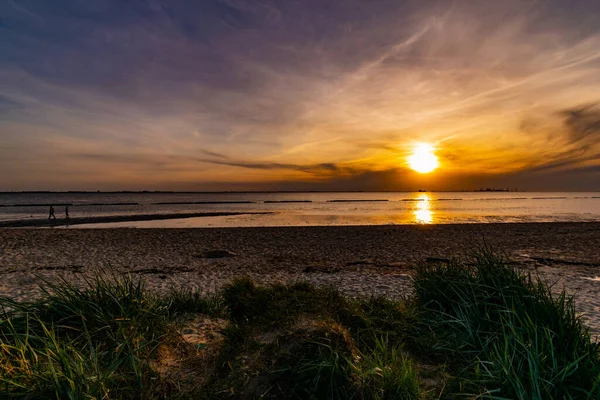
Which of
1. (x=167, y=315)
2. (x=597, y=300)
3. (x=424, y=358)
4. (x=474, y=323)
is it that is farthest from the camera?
(x=597, y=300)

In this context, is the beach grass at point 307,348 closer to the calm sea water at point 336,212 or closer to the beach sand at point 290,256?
the beach sand at point 290,256

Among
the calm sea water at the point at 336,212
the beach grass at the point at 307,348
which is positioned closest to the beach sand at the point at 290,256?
the beach grass at the point at 307,348

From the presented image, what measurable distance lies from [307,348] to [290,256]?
1398 cm

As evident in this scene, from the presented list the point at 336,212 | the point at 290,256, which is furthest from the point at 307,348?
the point at 336,212

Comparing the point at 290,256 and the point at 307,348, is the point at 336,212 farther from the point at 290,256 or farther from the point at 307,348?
the point at 307,348

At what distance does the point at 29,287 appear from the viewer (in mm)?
10914

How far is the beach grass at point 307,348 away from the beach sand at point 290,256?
126 inches

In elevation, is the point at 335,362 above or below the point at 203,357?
above

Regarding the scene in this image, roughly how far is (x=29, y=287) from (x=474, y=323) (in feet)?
42.1

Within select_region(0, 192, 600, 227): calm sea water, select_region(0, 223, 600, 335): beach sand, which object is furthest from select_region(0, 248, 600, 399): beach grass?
select_region(0, 192, 600, 227): calm sea water

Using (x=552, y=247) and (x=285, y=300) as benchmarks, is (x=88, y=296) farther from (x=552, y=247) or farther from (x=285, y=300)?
(x=552, y=247)

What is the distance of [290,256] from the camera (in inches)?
690

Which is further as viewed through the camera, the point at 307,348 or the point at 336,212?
the point at 336,212

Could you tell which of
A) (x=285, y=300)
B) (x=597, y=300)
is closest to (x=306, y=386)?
A: (x=285, y=300)
